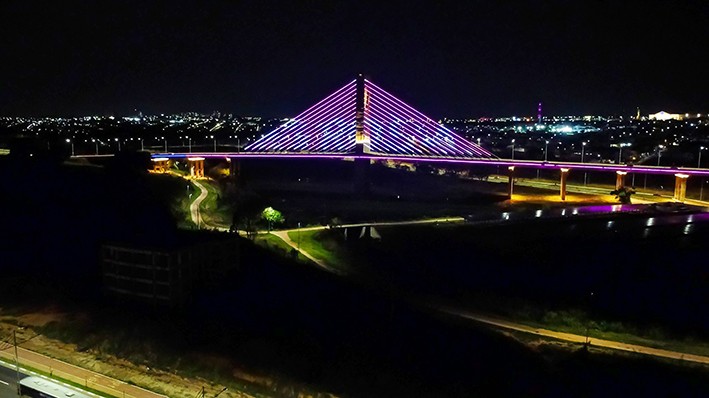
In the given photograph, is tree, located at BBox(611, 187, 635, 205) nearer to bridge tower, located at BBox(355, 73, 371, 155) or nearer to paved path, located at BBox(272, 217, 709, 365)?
bridge tower, located at BBox(355, 73, 371, 155)

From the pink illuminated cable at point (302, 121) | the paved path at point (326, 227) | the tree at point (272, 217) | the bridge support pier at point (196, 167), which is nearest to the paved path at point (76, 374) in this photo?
the paved path at point (326, 227)

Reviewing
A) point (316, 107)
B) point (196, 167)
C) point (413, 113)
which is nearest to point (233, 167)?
point (196, 167)

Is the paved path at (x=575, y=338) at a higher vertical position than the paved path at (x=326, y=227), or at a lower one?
lower

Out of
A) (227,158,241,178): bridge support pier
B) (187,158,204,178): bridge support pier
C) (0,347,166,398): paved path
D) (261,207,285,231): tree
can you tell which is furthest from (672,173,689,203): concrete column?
(0,347,166,398): paved path

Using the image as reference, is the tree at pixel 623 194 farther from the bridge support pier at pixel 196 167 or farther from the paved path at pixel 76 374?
the paved path at pixel 76 374

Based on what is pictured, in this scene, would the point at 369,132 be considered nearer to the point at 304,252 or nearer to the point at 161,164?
the point at 161,164
